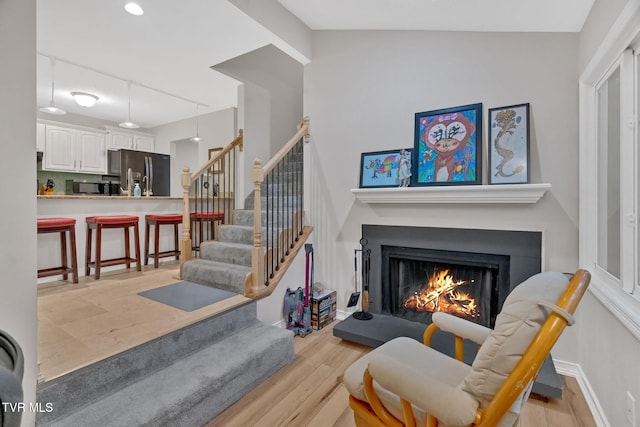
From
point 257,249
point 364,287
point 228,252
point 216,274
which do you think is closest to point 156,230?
point 228,252

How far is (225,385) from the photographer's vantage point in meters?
1.86

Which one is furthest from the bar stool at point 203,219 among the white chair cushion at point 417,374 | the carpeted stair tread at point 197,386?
the white chair cushion at point 417,374

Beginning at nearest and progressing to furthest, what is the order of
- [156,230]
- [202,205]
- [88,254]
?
[88,254], [156,230], [202,205]

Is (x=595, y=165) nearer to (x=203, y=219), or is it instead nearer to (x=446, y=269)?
(x=446, y=269)

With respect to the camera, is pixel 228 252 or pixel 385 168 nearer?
pixel 385 168

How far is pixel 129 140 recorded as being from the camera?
644cm

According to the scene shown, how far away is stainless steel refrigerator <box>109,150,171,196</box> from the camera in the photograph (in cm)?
604

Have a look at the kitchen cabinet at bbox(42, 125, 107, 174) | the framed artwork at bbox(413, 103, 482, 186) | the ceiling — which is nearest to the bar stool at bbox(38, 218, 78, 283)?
the ceiling

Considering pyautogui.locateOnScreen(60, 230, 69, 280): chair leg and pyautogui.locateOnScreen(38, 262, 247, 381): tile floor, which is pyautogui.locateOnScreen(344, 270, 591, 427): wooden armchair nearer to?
pyautogui.locateOnScreen(38, 262, 247, 381): tile floor

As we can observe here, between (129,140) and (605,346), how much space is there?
25.6ft

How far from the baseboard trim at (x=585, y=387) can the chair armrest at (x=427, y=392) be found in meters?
1.31

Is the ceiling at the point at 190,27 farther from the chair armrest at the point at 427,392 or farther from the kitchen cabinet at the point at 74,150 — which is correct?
the chair armrest at the point at 427,392

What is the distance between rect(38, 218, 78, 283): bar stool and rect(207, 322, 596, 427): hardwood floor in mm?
2580

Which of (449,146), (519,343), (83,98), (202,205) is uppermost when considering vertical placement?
(83,98)
